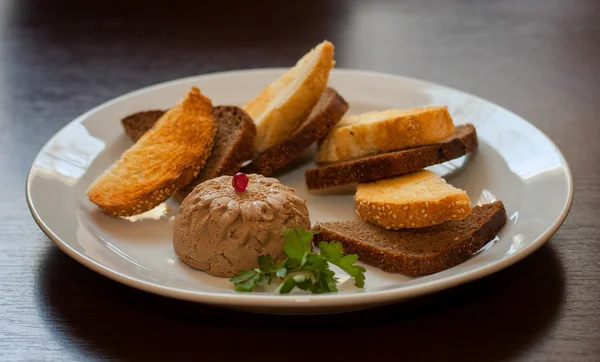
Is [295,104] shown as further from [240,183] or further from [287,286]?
[287,286]

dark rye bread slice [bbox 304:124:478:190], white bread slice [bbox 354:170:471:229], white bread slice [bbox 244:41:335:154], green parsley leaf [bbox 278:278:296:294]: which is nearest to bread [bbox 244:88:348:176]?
white bread slice [bbox 244:41:335:154]

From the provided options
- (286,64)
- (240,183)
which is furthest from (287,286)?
(286,64)

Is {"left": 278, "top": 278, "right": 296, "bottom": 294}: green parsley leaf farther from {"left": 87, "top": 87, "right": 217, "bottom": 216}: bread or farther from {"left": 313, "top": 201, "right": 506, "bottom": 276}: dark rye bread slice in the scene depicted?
{"left": 87, "top": 87, "right": 217, "bottom": 216}: bread

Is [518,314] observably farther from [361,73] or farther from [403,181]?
[361,73]

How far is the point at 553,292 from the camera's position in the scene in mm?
2373

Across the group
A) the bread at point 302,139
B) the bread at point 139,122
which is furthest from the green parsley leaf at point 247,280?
the bread at point 139,122

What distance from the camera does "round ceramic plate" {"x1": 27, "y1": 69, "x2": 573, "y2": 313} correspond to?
7.03 ft

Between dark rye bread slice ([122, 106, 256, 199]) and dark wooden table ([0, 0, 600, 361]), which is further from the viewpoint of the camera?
dark rye bread slice ([122, 106, 256, 199])

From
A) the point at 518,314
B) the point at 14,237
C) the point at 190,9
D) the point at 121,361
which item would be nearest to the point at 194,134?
the point at 14,237

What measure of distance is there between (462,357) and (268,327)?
1.84ft

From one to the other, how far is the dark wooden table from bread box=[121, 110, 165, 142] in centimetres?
49

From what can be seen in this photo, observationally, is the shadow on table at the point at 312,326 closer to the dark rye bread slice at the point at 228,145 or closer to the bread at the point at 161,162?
the bread at the point at 161,162

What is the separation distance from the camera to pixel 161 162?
9.93 ft

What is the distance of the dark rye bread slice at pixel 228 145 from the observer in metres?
3.08
